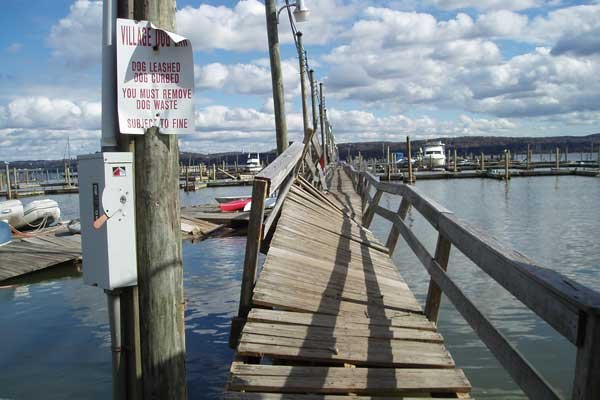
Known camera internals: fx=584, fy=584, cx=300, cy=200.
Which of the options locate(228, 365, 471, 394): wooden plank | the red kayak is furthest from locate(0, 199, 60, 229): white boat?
locate(228, 365, 471, 394): wooden plank

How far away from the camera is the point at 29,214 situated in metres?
22.0

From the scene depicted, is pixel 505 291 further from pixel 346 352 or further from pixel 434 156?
pixel 434 156

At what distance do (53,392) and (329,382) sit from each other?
444cm

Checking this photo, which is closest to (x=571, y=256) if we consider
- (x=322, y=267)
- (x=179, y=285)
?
(x=322, y=267)

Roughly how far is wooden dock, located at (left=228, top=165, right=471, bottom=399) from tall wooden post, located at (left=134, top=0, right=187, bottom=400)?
39 cm

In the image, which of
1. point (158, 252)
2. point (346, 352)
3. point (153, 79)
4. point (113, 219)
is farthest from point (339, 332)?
point (153, 79)

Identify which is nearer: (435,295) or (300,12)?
(435,295)

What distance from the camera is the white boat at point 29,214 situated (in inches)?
833

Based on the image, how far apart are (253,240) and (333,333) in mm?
985

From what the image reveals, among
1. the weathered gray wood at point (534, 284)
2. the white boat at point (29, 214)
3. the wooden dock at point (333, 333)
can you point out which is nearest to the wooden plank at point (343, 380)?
the wooden dock at point (333, 333)

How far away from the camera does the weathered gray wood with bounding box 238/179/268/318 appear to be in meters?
4.36

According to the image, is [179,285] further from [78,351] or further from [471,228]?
[78,351]

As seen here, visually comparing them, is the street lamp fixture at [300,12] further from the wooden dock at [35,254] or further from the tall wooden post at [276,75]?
the wooden dock at [35,254]

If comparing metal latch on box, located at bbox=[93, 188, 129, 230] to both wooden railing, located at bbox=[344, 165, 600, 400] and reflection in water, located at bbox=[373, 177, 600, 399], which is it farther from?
reflection in water, located at bbox=[373, 177, 600, 399]
